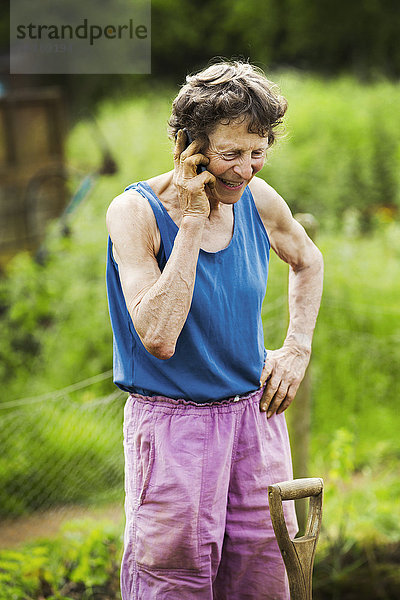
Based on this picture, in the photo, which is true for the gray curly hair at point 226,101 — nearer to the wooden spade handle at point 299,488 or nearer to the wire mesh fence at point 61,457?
the wooden spade handle at point 299,488

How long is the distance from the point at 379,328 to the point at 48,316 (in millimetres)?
2341

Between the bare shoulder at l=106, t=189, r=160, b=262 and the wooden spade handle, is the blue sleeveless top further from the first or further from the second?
the wooden spade handle

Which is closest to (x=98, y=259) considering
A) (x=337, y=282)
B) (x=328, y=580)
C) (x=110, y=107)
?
(x=337, y=282)

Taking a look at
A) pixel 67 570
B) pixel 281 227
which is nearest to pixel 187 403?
pixel 281 227

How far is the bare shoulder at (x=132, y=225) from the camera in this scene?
5.24 feet

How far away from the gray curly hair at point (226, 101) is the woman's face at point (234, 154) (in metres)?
0.02

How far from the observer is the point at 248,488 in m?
1.80

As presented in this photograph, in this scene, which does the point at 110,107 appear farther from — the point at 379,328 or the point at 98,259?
the point at 379,328

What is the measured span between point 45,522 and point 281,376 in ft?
6.57

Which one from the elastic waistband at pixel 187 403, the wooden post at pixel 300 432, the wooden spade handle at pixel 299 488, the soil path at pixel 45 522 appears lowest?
the soil path at pixel 45 522

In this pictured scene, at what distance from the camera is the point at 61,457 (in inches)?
146

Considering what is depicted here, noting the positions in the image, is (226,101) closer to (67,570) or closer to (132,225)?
(132,225)

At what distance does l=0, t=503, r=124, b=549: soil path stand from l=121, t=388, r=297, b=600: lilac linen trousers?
1.54 meters

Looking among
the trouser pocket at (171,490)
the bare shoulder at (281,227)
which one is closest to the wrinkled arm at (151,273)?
the trouser pocket at (171,490)
